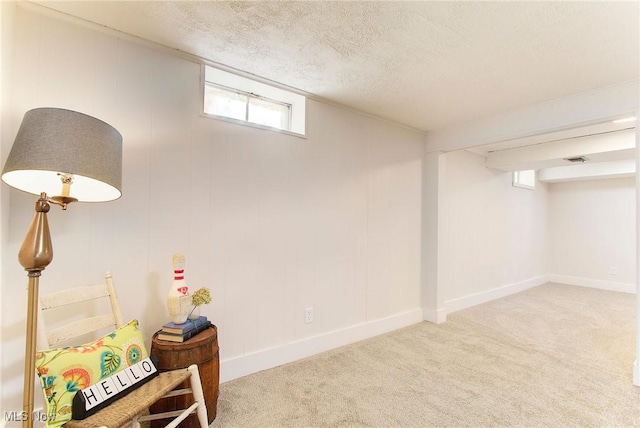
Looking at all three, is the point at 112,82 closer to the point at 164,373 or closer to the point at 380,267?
the point at 164,373

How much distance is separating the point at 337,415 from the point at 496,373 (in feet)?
4.50

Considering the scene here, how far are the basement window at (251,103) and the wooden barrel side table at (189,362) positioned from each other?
1.49 metres

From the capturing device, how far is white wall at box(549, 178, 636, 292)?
5105 millimetres

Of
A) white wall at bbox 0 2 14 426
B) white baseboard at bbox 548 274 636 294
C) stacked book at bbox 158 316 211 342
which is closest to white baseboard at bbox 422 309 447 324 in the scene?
→ stacked book at bbox 158 316 211 342

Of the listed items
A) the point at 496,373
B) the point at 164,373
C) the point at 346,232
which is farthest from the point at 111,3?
the point at 496,373

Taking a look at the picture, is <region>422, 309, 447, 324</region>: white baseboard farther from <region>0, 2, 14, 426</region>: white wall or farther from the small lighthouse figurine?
<region>0, 2, 14, 426</region>: white wall

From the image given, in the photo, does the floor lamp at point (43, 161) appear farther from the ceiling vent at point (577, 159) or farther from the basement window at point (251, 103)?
the ceiling vent at point (577, 159)

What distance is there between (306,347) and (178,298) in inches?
51.0

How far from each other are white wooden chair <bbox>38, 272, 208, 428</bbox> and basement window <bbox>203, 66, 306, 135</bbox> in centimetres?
134

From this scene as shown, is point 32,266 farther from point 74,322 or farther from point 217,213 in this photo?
point 217,213

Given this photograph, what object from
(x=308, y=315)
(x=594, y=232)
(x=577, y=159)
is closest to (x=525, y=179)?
(x=577, y=159)

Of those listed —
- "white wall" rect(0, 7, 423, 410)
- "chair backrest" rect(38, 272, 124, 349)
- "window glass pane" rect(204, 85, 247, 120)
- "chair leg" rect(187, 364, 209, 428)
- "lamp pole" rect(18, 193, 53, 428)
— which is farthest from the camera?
"window glass pane" rect(204, 85, 247, 120)

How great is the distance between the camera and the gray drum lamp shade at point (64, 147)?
3.72ft

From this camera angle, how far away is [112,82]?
1795 mm
